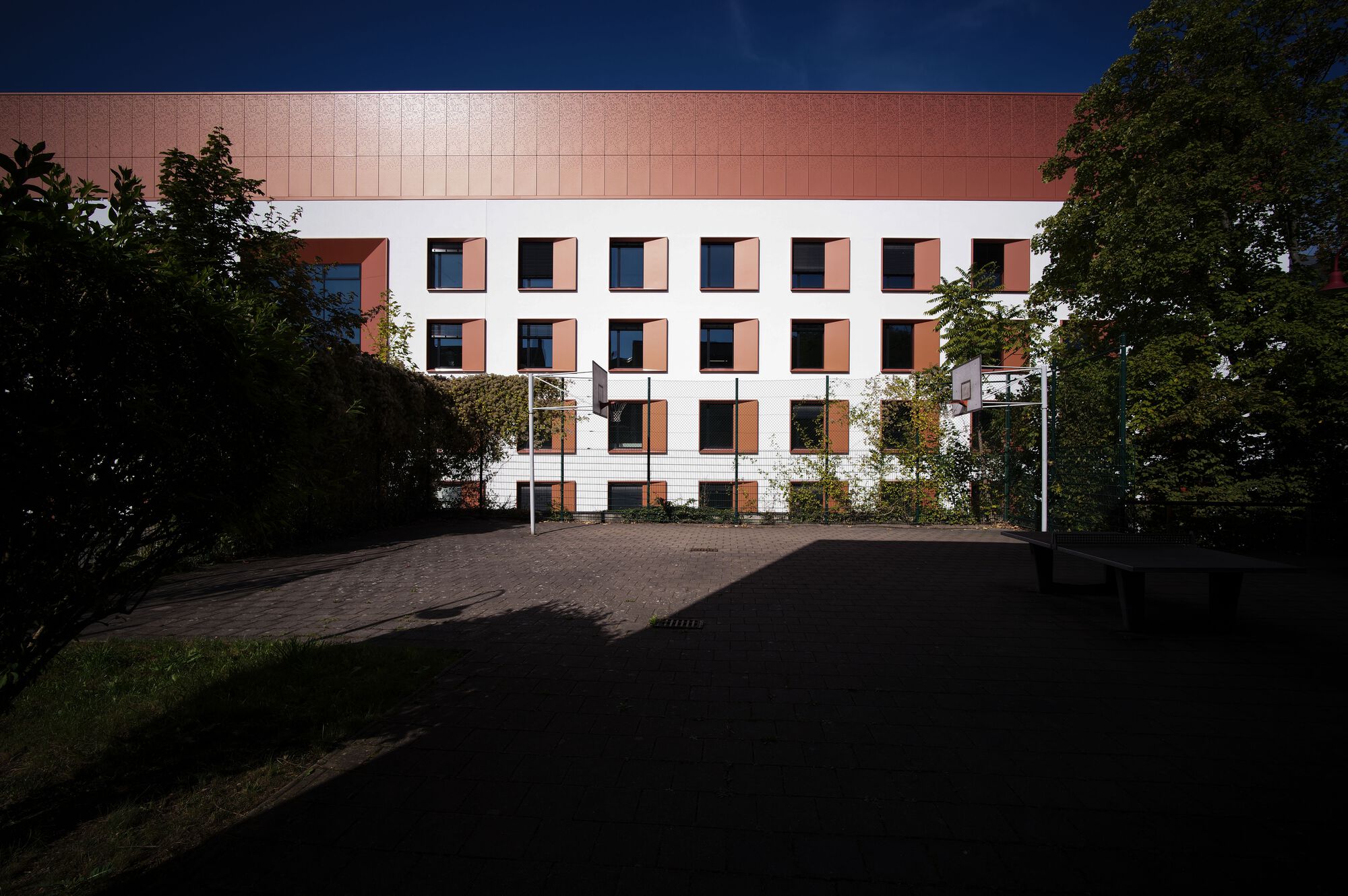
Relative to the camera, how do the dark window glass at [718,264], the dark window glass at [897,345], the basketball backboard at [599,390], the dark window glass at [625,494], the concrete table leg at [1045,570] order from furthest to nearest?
the dark window glass at [718,264]
the dark window glass at [897,345]
the dark window glass at [625,494]
the basketball backboard at [599,390]
the concrete table leg at [1045,570]

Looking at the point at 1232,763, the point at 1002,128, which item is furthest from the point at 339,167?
the point at 1232,763

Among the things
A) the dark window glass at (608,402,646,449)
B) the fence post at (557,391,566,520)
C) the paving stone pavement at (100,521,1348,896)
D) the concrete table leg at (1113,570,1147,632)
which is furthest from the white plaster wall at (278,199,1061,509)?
the concrete table leg at (1113,570,1147,632)

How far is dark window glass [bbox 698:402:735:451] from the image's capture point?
61.0 ft

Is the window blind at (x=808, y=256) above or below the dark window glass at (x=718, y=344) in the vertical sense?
above

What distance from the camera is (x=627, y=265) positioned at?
20641 millimetres

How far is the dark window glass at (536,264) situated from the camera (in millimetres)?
20219

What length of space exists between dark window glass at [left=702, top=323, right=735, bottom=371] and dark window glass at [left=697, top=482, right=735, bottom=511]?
6626 millimetres

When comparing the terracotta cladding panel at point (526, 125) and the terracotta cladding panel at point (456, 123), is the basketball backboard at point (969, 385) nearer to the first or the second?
the terracotta cladding panel at point (526, 125)

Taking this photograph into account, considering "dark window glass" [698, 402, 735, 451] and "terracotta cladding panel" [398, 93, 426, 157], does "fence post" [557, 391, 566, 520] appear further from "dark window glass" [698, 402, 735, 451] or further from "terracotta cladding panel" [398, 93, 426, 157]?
"terracotta cladding panel" [398, 93, 426, 157]

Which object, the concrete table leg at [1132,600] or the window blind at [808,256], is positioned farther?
the window blind at [808,256]

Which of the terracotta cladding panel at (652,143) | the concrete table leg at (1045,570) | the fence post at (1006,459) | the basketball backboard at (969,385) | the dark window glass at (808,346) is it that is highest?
the terracotta cladding panel at (652,143)

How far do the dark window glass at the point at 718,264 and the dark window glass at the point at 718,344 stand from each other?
4.75 feet

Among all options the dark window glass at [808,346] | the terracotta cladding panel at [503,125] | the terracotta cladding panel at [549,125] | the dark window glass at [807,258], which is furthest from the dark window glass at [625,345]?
the terracotta cladding panel at [503,125]

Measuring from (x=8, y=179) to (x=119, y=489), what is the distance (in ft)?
3.49
